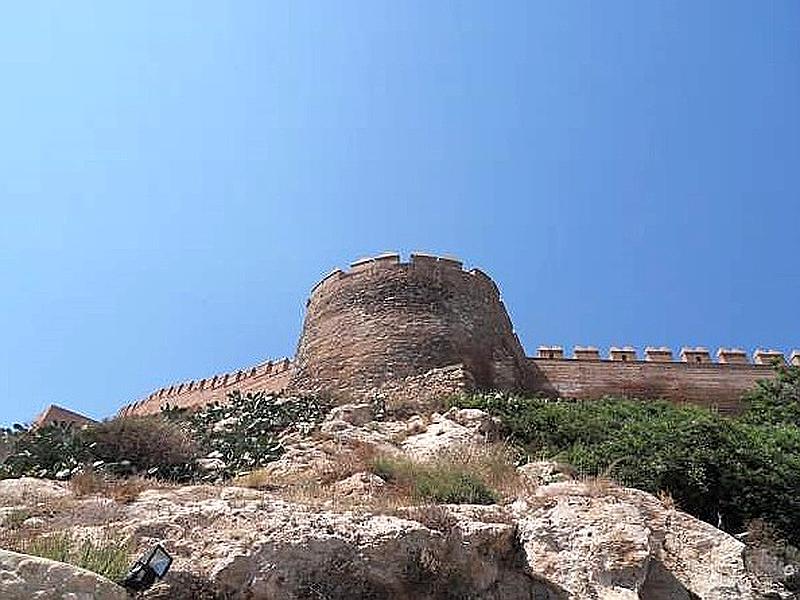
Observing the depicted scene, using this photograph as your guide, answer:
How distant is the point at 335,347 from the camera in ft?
62.3

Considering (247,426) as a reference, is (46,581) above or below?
below

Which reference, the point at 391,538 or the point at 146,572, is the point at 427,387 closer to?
the point at 391,538

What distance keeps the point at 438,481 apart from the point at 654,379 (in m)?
16.5

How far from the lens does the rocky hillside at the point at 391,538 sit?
5859 millimetres

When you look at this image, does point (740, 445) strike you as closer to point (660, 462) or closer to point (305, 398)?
point (660, 462)

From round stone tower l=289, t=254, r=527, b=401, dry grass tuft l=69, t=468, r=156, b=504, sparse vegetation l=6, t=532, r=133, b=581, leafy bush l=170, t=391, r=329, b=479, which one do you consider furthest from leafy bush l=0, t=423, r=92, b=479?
sparse vegetation l=6, t=532, r=133, b=581

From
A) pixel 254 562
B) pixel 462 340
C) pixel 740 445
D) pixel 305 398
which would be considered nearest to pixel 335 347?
pixel 305 398

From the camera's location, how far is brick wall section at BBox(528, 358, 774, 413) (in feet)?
74.3

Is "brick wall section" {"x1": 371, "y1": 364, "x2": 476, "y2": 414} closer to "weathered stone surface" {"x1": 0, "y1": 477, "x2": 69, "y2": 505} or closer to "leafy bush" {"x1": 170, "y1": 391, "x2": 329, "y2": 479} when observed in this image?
"leafy bush" {"x1": 170, "y1": 391, "x2": 329, "y2": 479}

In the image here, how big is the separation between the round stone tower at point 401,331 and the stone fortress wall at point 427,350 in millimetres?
Answer: 22

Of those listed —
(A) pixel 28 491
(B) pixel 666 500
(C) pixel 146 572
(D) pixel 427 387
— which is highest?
(D) pixel 427 387

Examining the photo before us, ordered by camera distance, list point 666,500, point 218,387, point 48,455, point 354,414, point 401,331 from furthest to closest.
→ point 218,387 → point 401,331 → point 354,414 → point 48,455 → point 666,500

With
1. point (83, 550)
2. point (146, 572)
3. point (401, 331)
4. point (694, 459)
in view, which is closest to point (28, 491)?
point (83, 550)

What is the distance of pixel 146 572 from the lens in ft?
17.9
